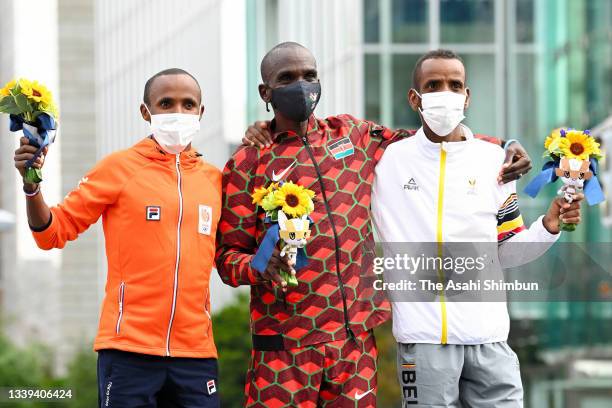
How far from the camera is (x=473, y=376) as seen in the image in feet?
26.3

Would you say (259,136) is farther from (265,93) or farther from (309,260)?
(309,260)

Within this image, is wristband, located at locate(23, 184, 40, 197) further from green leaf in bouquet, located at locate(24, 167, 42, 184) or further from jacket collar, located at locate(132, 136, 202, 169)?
Result: jacket collar, located at locate(132, 136, 202, 169)

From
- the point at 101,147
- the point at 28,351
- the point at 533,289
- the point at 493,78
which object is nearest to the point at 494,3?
the point at 493,78

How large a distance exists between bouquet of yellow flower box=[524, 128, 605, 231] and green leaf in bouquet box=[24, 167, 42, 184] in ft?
8.49

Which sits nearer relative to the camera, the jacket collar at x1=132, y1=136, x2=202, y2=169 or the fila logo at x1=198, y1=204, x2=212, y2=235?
the fila logo at x1=198, y1=204, x2=212, y2=235

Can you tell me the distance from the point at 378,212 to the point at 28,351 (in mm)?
31207

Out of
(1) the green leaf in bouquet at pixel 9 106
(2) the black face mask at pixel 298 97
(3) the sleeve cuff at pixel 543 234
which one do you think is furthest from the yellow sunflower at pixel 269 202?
(3) the sleeve cuff at pixel 543 234

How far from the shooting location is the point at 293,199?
7672 mm

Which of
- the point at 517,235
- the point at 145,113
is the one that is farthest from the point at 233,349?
the point at 517,235

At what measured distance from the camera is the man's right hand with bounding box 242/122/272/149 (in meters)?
8.18

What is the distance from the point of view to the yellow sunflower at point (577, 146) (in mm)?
7957

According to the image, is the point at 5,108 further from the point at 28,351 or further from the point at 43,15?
the point at 43,15

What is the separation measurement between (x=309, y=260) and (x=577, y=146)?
149cm

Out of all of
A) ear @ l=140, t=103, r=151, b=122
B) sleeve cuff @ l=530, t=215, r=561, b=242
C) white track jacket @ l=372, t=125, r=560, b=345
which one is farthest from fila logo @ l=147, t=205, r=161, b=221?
sleeve cuff @ l=530, t=215, r=561, b=242
